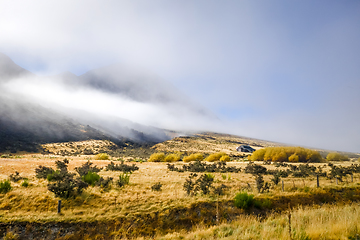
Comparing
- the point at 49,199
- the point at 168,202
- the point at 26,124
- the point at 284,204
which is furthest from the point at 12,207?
the point at 26,124

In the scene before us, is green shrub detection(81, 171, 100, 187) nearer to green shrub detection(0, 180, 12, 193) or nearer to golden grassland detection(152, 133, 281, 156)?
green shrub detection(0, 180, 12, 193)

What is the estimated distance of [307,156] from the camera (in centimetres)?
4378

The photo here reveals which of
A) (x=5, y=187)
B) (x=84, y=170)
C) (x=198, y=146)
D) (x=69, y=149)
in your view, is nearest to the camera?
(x=5, y=187)

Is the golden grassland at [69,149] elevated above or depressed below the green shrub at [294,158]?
below

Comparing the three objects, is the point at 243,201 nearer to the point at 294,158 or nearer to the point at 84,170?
the point at 84,170

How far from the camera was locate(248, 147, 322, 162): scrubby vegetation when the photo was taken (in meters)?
43.6

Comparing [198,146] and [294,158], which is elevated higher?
[294,158]

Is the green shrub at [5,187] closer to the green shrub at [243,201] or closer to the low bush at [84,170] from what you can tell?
the low bush at [84,170]

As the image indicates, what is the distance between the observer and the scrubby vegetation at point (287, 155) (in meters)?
43.6

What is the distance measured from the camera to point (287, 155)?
44.8 metres

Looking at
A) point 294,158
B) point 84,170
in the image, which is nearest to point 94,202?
point 84,170

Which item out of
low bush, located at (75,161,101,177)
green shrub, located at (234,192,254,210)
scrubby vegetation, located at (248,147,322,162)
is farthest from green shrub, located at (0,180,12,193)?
scrubby vegetation, located at (248,147,322,162)

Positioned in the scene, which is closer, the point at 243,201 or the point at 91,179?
the point at 243,201

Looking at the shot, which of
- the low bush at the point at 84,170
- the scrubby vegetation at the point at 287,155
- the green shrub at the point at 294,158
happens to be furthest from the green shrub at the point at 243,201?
the green shrub at the point at 294,158
